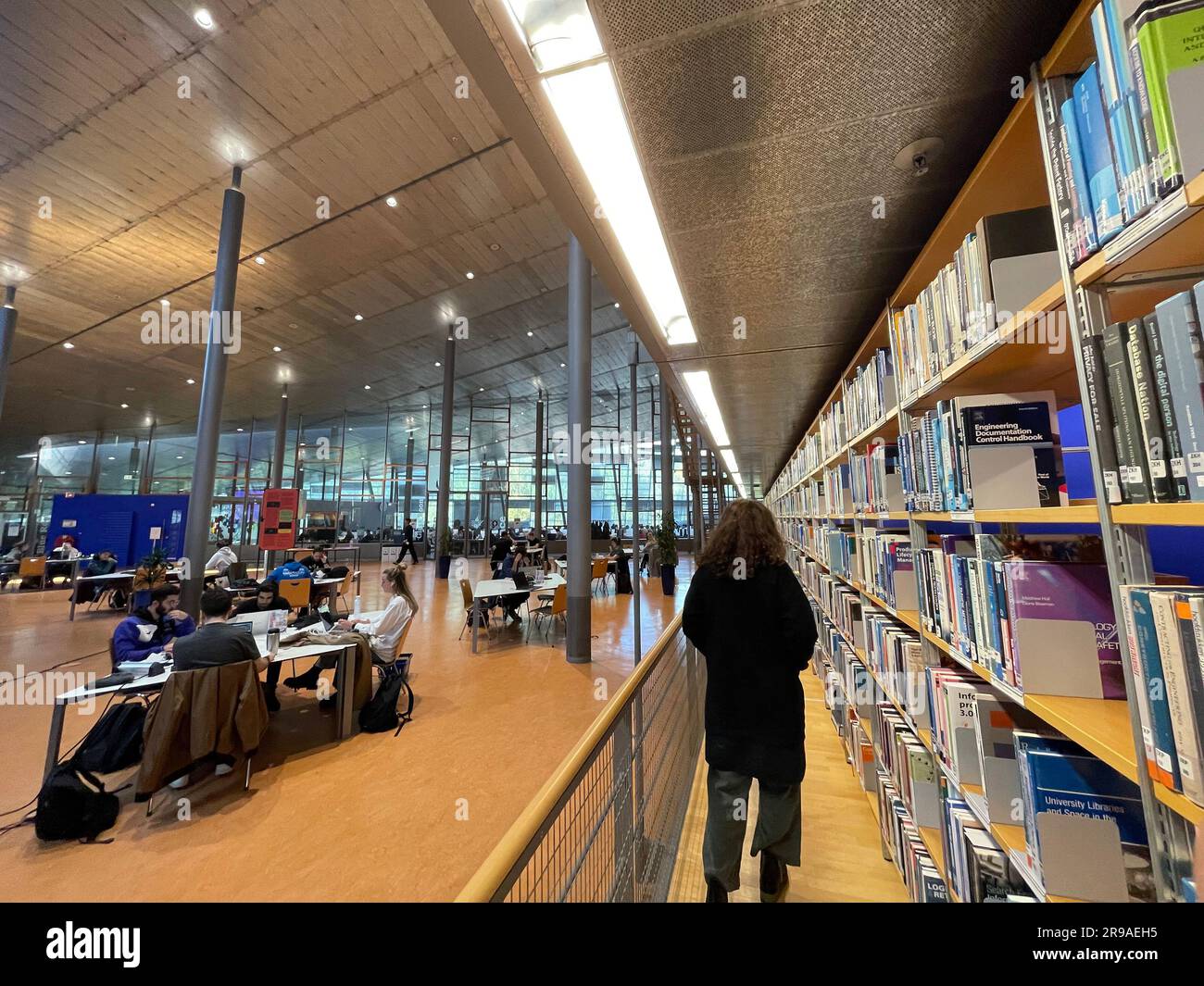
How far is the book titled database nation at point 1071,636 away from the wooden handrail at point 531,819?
3.36 feet

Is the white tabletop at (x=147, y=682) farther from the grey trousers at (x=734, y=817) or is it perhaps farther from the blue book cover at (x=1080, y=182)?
the blue book cover at (x=1080, y=182)

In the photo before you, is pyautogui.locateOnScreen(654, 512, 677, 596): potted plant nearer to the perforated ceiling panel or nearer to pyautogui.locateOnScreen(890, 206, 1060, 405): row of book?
the perforated ceiling panel

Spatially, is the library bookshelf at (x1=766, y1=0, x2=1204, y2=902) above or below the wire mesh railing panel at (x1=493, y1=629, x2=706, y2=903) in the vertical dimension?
above

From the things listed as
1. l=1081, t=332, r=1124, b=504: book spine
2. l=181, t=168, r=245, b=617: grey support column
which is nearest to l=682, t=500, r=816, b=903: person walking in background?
l=1081, t=332, r=1124, b=504: book spine

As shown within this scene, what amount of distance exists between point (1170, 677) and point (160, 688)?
449cm

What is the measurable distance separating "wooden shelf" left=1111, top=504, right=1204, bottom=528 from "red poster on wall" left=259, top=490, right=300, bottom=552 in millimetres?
7849

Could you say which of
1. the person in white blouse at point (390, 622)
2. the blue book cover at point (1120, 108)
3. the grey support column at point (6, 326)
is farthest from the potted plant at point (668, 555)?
the grey support column at point (6, 326)

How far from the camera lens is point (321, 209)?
290 inches

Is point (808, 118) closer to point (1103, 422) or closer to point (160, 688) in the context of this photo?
point (1103, 422)

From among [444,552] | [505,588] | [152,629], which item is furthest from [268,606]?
[444,552]

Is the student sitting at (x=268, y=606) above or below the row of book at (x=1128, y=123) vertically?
below

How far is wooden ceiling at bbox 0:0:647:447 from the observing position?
4.95 metres

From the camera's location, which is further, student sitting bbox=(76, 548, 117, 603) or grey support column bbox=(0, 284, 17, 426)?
grey support column bbox=(0, 284, 17, 426)

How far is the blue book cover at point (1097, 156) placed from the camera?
2.68ft
